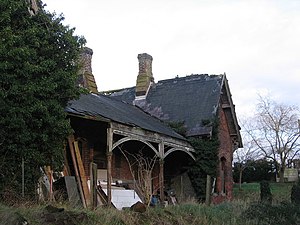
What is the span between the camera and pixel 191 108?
2764 cm

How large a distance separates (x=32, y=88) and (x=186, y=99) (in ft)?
54.5

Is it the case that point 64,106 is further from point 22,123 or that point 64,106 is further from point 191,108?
point 191,108

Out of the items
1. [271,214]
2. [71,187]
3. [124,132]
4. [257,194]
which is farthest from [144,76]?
[271,214]

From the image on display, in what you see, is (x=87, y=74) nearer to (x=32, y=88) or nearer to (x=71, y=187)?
(x=71, y=187)

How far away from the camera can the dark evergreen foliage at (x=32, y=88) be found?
12.7m

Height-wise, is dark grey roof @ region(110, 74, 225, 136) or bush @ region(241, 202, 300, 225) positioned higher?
dark grey roof @ region(110, 74, 225, 136)

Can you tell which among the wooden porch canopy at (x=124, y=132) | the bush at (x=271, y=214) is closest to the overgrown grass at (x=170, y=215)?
the bush at (x=271, y=214)

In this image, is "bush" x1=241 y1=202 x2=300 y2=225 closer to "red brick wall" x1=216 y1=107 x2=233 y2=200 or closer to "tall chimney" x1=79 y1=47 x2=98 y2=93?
"red brick wall" x1=216 y1=107 x2=233 y2=200

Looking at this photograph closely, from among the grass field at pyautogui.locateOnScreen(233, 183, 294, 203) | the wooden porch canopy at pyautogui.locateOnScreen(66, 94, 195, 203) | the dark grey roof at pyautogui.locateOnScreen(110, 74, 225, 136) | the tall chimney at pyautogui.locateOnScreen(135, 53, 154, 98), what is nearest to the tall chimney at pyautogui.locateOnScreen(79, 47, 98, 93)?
the dark grey roof at pyautogui.locateOnScreen(110, 74, 225, 136)

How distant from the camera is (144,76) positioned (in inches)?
1212

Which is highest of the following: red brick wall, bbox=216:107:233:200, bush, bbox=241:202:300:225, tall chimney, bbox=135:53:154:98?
tall chimney, bbox=135:53:154:98

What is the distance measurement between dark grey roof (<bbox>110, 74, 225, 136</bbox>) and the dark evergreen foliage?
40.4ft

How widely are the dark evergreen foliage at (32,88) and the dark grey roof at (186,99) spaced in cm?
1230

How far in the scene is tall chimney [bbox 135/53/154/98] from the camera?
30.5m
